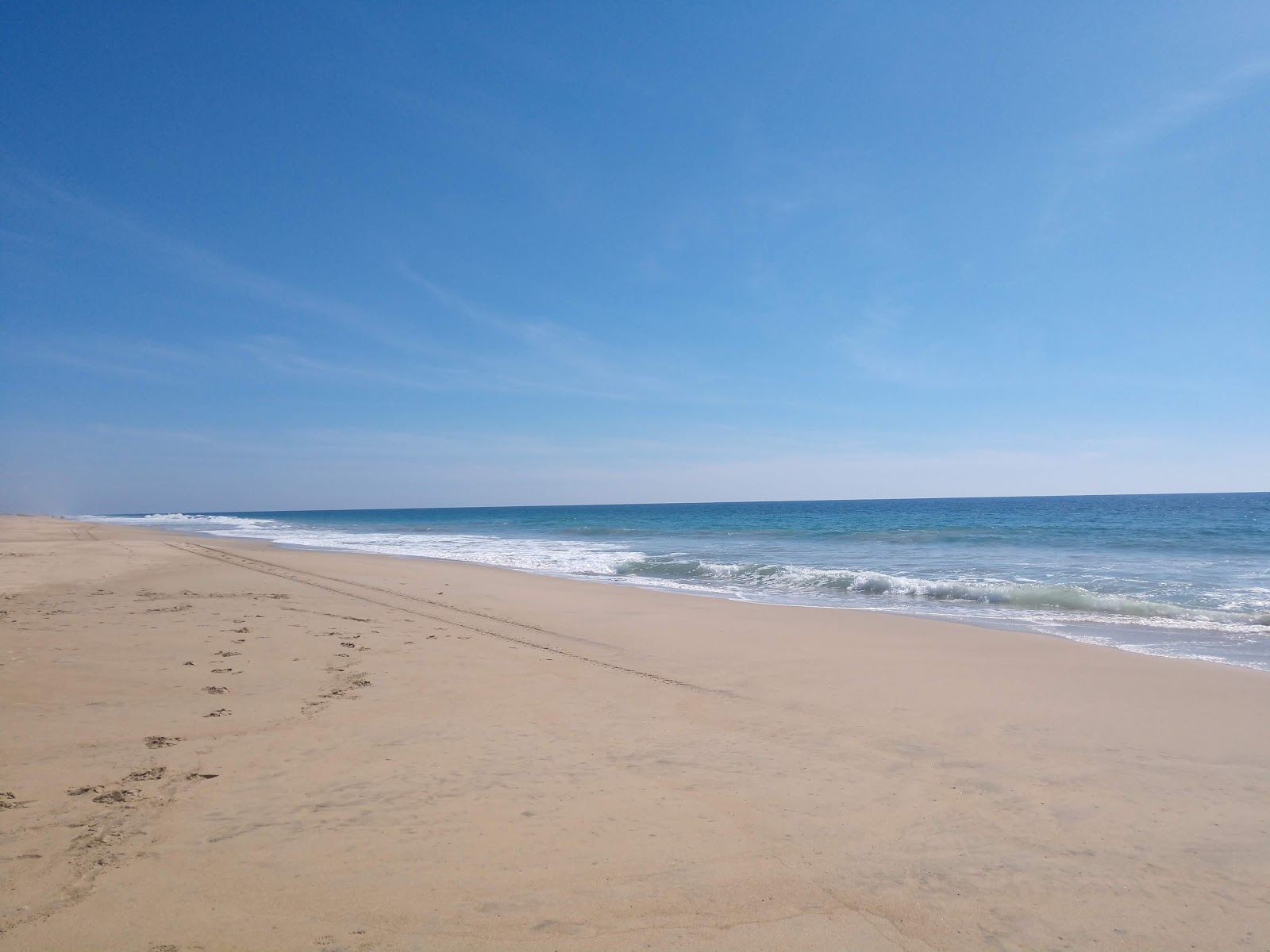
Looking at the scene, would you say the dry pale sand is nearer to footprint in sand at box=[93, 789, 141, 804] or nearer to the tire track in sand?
footprint in sand at box=[93, 789, 141, 804]

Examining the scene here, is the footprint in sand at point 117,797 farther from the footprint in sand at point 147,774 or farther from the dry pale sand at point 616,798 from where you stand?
the footprint in sand at point 147,774

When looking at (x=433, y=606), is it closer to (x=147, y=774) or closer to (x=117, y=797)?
(x=147, y=774)

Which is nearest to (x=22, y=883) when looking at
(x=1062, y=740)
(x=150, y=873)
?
(x=150, y=873)

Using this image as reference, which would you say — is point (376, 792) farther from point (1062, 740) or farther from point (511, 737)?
point (1062, 740)

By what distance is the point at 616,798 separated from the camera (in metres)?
4.36

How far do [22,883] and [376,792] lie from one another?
1.68 metres

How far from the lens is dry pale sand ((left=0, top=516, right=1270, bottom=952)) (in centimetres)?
312

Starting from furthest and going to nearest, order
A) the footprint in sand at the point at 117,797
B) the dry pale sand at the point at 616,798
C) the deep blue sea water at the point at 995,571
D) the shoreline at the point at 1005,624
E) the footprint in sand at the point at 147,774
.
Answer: the deep blue sea water at the point at 995,571
the shoreline at the point at 1005,624
the footprint in sand at the point at 147,774
the footprint in sand at the point at 117,797
the dry pale sand at the point at 616,798

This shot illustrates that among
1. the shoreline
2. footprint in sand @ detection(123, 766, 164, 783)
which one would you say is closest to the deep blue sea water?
the shoreline

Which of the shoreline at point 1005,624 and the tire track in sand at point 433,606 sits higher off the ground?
the tire track in sand at point 433,606

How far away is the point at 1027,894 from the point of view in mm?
3428

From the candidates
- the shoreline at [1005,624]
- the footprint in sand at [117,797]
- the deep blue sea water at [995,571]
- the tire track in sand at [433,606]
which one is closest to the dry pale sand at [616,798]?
the footprint in sand at [117,797]

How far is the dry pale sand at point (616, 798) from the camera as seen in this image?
3119 mm

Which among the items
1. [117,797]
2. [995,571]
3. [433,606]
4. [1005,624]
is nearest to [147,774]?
[117,797]
